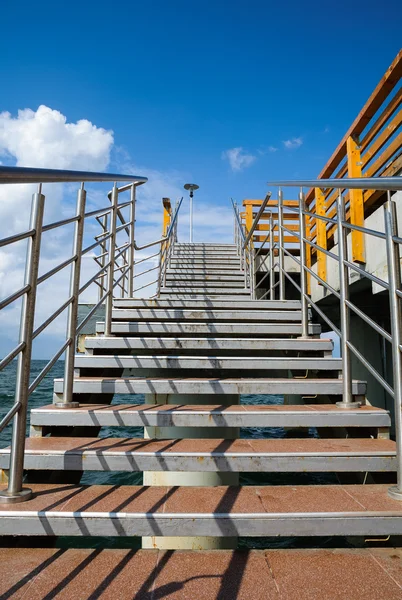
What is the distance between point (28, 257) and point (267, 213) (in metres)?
6.50

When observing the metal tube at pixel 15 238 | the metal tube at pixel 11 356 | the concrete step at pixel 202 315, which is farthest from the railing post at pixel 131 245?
the metal tube at pixel 11 356

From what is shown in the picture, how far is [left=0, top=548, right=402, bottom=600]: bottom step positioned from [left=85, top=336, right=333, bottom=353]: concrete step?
4.94 ft

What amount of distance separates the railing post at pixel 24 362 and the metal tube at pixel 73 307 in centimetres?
49

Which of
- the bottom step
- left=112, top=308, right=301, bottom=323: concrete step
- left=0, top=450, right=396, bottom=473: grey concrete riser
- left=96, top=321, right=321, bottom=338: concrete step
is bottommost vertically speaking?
the bottom step

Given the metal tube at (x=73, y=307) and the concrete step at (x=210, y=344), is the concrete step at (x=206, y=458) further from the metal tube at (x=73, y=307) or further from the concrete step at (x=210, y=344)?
the concrete step at (x=210, y=344)

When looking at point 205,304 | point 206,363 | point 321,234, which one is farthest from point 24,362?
point 321,234

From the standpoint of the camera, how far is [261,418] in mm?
2010

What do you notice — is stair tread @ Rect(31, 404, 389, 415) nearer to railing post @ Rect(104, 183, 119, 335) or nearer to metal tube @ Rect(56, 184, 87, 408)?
metal tube @ Rect(56, 184, 87, 408)

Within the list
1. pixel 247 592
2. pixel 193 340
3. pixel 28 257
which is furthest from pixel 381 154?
pixel 247 592

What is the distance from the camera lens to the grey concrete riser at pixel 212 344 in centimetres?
279

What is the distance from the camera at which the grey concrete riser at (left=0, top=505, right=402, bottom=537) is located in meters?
1.38

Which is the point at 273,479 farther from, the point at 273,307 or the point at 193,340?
the point at 193,340

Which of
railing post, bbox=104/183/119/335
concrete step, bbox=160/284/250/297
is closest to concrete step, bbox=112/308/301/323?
railing post, bbox=104/183/119/335

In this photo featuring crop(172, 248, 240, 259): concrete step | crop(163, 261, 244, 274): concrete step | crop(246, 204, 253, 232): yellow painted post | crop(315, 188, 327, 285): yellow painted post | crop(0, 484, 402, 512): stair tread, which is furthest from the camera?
crop(246, 204, 253, 232): yellow painted post
